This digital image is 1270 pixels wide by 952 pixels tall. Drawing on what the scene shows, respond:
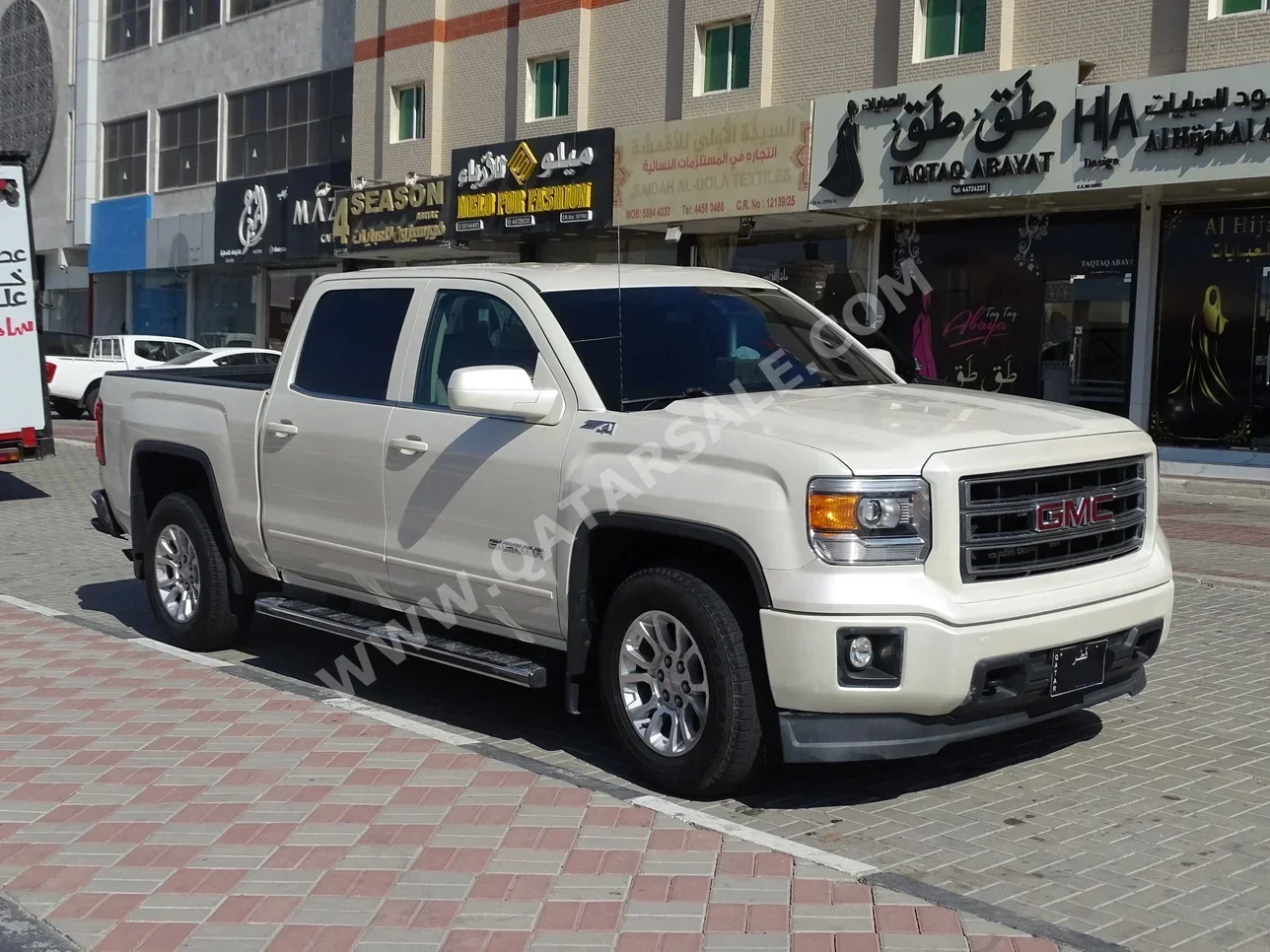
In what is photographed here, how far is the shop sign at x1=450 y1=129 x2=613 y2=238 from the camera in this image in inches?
948

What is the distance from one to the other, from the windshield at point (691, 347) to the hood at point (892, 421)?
0.19 m

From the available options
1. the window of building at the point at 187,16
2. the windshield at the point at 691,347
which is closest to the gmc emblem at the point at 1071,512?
the windshield at the point at 691,347

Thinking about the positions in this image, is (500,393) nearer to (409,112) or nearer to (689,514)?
(689,514)

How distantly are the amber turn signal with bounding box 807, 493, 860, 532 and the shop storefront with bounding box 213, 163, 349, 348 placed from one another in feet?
89.2

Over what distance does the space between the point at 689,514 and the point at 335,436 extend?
2.23m

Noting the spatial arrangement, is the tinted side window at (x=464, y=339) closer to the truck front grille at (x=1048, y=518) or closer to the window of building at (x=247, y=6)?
the truck front grille at (x=1048, y=518)

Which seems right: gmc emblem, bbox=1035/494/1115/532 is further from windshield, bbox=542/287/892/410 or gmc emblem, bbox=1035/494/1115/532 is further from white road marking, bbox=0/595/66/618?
white road marking, bbox=0/595/66/618

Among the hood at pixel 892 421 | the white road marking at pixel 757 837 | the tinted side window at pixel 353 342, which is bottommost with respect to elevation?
the white road marking at pixel 757 837

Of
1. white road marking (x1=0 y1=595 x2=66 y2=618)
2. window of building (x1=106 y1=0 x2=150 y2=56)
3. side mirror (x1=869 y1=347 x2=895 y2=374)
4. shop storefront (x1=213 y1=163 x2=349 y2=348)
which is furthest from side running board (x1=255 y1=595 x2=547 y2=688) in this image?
window of building (x1=106 y1=0 x2=150 y2=56)

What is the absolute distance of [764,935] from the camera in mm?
3887

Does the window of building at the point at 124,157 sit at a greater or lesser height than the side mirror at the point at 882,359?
greater

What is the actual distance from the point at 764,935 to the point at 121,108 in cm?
4217

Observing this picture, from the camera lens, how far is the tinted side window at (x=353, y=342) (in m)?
6.48

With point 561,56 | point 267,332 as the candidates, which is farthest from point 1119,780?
point 267,332
